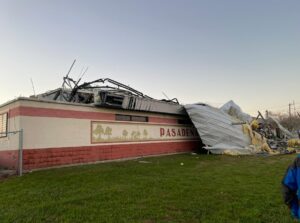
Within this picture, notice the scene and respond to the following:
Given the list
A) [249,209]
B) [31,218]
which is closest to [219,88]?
[249,209]

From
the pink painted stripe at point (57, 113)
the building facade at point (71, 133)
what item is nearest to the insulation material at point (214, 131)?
the building facade at point (71, 133)

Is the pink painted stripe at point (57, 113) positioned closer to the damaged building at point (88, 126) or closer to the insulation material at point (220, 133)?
the damaged building at point (88, 126)

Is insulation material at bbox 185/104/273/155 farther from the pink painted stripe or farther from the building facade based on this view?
the pink painted stripe

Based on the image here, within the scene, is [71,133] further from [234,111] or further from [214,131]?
[234,111]

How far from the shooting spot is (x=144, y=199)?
16.5 ft

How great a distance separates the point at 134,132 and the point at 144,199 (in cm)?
859

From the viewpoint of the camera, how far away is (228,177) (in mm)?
7316

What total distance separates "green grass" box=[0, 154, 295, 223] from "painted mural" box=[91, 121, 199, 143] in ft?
14.1

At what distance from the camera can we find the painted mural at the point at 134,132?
38.7ft

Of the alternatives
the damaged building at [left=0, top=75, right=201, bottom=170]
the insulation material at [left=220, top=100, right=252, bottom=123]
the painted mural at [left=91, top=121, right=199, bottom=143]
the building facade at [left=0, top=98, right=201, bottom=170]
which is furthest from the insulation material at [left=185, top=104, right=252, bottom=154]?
the building facade at [left=0, top=98, right=201, bottom=170]

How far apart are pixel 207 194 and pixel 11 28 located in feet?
36.4

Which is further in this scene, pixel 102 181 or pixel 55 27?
pixel 55 27

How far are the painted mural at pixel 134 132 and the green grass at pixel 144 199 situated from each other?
430cm

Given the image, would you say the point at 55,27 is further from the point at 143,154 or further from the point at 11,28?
the point at 143,154
